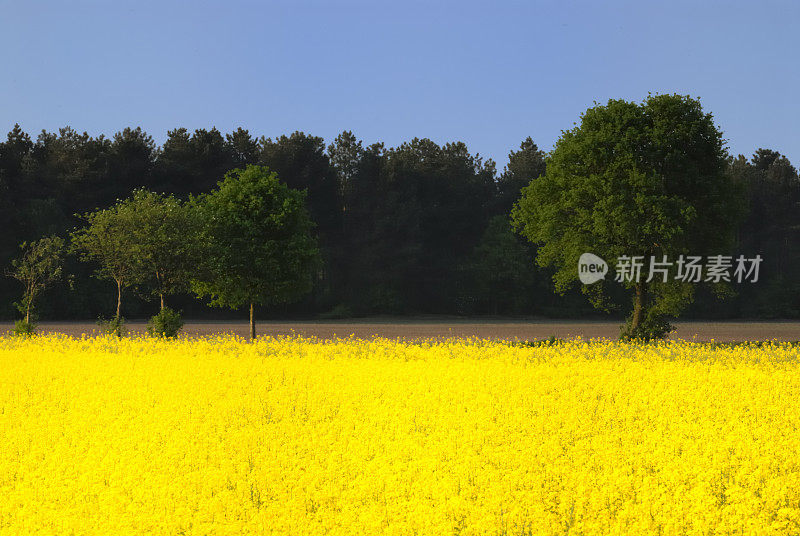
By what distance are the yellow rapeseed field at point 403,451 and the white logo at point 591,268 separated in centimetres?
1418

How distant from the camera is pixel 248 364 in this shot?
731 inches

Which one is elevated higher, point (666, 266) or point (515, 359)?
point (666, 266)

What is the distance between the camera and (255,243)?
34.2m

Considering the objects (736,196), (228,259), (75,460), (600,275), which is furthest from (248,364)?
(736,196)

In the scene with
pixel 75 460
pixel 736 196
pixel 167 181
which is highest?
pixel 167 181

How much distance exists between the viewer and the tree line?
218 ft

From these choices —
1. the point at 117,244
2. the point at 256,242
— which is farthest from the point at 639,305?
the point at 117,244

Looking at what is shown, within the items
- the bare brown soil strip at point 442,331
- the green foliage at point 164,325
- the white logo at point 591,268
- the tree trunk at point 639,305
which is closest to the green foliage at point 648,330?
the tree trunk at point 639,305

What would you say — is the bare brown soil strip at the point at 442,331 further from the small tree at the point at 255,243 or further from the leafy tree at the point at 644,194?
the leafy tree at the point at 644,194

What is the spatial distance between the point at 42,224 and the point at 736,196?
179 ft

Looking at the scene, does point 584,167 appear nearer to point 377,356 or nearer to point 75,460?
point 377,356

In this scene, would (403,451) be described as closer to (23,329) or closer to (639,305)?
(639,305)

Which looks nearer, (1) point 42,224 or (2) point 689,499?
(2) point 689,499

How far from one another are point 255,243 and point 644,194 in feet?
56.6
